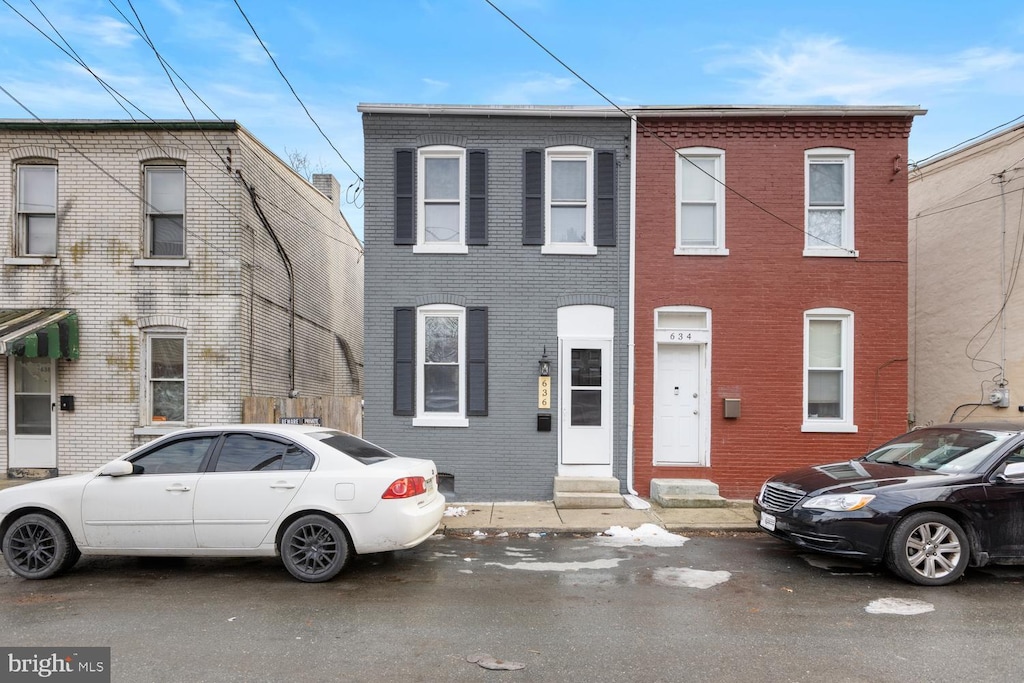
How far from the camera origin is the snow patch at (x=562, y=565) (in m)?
6.68

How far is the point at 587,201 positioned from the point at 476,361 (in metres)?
3.20

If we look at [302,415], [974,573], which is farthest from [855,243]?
[302,415]

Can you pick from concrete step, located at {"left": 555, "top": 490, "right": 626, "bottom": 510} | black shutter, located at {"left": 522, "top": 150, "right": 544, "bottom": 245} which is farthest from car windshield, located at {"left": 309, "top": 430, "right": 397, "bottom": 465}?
black shutter, located at {"left": 522, "top": 150, "right": 544, "bottom": 245}

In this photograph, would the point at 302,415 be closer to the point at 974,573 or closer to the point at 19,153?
the point at 19,153

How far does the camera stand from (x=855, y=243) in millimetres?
10414

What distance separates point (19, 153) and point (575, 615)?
11880 mm

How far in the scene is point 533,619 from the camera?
521 centimetres

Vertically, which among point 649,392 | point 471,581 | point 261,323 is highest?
point 261,323

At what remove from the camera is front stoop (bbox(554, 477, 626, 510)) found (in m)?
9.36

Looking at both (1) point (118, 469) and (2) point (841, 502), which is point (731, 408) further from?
(1) point (118, 469)

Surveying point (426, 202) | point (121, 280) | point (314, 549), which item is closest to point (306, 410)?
point (121, 280)

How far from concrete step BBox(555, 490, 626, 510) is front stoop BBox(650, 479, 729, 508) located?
2.06ft

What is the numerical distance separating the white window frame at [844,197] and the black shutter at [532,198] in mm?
4367

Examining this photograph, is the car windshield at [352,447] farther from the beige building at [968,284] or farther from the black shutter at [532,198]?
the beige building at [968,284]
